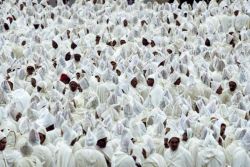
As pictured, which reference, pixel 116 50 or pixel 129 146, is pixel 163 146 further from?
pixel 116 50

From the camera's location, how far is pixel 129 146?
1112cm

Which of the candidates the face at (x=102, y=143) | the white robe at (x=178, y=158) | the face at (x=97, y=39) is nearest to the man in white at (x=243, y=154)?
the white robe at (x=178, y=158)

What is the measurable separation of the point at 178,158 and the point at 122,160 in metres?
0.82

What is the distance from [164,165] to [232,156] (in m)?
1.01

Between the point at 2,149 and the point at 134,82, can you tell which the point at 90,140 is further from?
the point at 134,82

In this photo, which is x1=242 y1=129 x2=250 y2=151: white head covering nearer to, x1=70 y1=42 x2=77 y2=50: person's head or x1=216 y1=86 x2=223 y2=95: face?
x1=216 y1=86 x2=223 y2=95: face

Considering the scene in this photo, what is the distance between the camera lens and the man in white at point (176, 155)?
36.7ft

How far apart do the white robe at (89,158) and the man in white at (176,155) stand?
0.90 m

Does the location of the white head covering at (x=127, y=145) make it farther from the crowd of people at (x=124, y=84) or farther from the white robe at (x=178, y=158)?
the white robe at (x=178, y=158)

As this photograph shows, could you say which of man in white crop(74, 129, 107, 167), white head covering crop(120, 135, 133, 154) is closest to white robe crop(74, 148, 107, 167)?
man in white crop(74, 129, 107, 167)

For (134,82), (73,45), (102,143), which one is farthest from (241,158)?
(73,45)

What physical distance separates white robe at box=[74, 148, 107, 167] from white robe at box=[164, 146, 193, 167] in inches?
34.8

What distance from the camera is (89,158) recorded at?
36.3ft

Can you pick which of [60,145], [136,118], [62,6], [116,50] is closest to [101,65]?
[116,50]
